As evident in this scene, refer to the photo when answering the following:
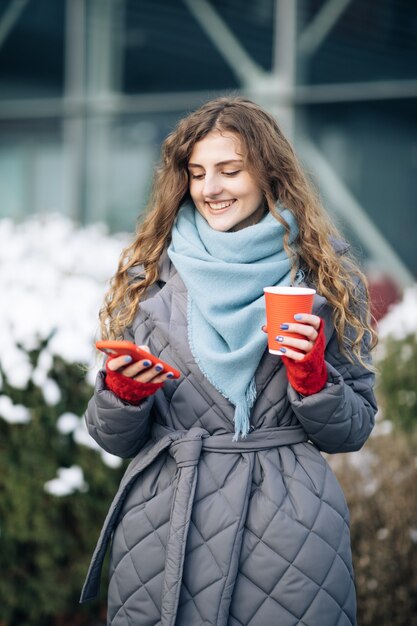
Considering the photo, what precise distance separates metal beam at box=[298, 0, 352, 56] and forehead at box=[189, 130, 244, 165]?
7244mm

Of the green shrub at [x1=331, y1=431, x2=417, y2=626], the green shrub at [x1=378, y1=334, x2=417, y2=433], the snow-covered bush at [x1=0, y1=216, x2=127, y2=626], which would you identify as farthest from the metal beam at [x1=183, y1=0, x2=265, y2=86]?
the green shrub at [x1=331, y1=431, x2=417, y2=626]

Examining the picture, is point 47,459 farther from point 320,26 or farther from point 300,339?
point 320,26

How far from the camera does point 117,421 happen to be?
212 cm

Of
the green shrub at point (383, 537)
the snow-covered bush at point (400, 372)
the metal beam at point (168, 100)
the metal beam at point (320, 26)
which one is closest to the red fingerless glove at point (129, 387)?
the green shrub at point (383, 537)

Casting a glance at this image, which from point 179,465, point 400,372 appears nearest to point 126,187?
point 400,372

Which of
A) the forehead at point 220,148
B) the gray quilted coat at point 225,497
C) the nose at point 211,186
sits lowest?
the gray quilted coat at point 225,497

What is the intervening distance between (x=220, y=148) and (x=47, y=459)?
1.74 meters

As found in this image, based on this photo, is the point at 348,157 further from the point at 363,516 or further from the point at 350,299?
the point at 350,299

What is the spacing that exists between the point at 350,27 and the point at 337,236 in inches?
274

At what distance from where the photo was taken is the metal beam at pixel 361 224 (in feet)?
28.5

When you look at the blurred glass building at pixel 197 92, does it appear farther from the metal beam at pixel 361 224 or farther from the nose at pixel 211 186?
the nose at pixel 211 186

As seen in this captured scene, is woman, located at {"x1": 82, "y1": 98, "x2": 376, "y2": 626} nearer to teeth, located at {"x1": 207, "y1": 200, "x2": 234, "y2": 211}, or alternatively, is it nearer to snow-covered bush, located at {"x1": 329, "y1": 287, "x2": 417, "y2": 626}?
teeth, located at {"x1": 207, "y1": 200, "x2": 234, "y2": 211}

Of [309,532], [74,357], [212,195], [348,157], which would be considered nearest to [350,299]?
[212,195]

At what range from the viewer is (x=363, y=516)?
3.47m
